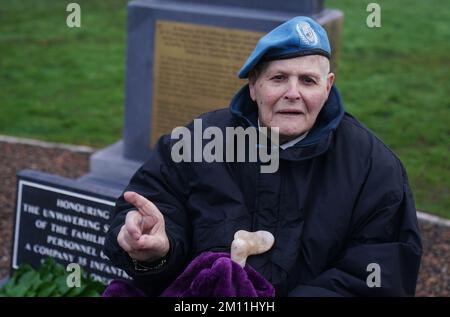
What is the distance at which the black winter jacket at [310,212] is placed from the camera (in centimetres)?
286

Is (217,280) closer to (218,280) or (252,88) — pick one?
(218,280)

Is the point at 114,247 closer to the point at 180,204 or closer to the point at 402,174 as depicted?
the point at 180,204

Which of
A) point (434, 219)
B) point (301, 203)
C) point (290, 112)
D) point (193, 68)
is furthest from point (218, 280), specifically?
point (434, 219)

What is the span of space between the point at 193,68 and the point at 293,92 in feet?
10.9

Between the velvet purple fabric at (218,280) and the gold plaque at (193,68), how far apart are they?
318cm

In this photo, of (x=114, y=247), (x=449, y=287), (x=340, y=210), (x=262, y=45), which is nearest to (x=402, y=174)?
(x=340, y=210)

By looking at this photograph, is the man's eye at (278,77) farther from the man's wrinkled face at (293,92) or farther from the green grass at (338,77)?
the green grass at (338,77)

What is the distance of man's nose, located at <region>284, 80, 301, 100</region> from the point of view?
113 inches

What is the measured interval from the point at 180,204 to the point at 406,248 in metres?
0.89

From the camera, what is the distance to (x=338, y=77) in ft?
33.6

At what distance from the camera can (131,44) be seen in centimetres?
628

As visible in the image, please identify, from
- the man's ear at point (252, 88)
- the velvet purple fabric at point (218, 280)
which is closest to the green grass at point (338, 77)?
the man's ear at point (252, 88)

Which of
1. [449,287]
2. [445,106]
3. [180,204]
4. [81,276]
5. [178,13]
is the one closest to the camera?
[180,204]

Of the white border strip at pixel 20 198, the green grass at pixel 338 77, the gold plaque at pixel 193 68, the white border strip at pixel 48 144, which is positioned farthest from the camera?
the green grass at pixel 338 77
